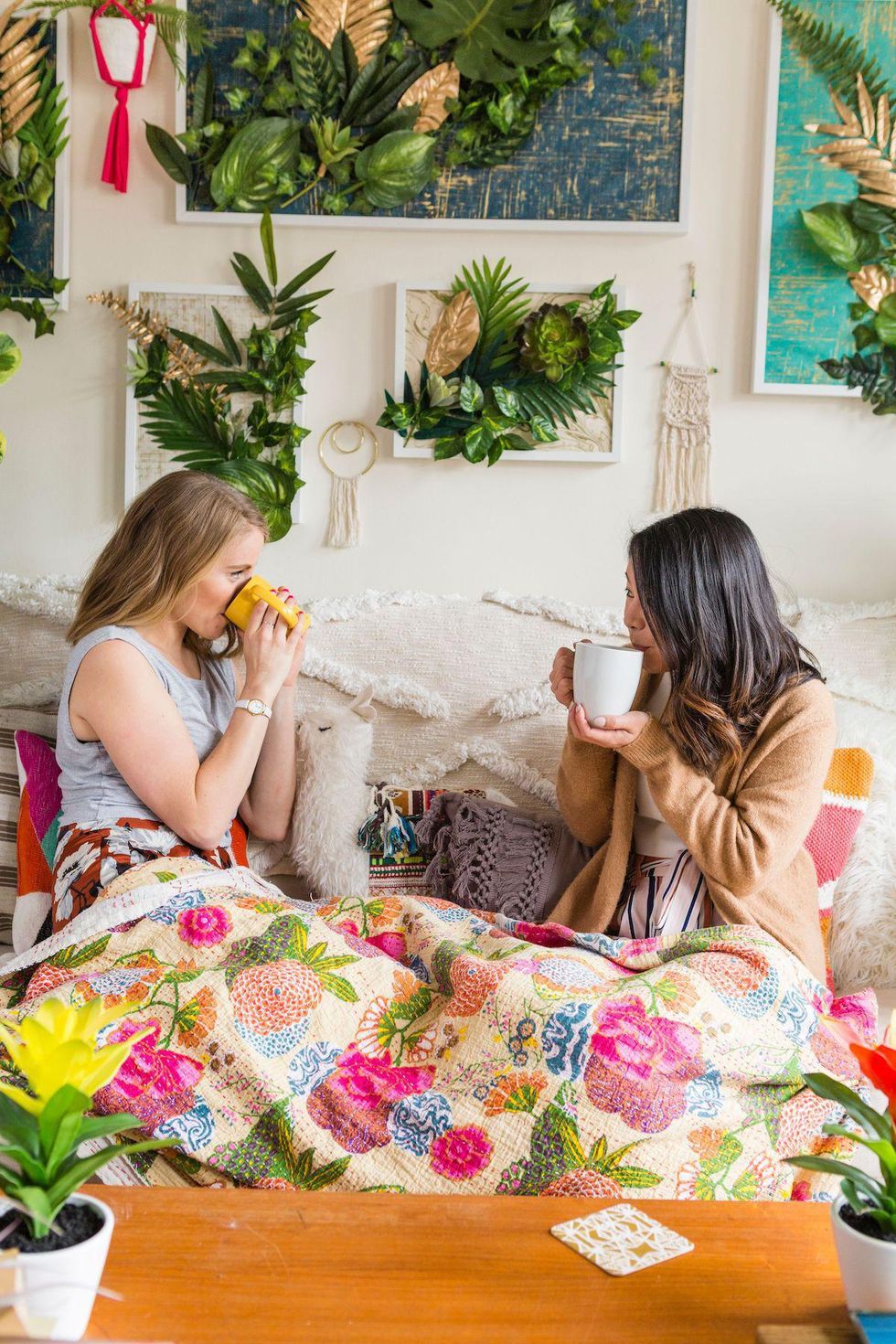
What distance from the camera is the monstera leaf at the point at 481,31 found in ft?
6.93

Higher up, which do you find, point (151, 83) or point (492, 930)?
point (151, 83)

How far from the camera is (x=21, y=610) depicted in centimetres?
211

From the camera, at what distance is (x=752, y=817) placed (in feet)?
5.27

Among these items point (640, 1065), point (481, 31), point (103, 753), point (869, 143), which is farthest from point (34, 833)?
point (869, 143)

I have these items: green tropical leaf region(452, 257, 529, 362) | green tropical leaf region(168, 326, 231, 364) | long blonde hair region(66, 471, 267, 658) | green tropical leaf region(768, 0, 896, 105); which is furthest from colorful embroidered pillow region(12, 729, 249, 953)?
green tropical leaf region(768, 0, 896, 105)

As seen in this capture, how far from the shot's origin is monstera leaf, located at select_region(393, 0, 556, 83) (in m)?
2.11

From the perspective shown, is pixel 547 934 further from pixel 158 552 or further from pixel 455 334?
pixel 455 334

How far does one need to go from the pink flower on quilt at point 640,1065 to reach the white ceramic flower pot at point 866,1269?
46 cm

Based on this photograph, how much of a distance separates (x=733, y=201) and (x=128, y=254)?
3.84 ft

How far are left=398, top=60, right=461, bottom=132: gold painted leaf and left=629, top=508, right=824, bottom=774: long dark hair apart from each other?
3.21 ft

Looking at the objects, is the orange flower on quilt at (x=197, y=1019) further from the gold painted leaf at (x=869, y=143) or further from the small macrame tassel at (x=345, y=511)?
the gold painted leaf at (x=869, y=143)

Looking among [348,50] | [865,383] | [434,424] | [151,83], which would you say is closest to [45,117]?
[151,83]

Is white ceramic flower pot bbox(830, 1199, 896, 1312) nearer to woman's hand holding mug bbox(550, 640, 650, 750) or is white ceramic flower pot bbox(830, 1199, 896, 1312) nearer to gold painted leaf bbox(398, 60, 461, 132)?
woman's hand holding mug bbox(550, 640, 650, 750)

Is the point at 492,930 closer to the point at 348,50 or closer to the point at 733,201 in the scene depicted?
the point at 733,201
